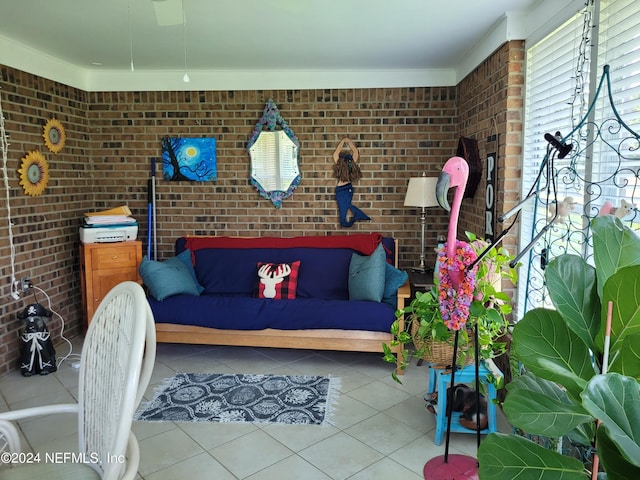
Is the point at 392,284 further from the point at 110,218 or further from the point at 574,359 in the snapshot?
the point at 574,359

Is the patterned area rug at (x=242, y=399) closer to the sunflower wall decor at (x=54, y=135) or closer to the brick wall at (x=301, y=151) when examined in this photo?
the brick wall at (x=301, y=151)

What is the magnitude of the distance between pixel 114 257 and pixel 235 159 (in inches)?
53.5

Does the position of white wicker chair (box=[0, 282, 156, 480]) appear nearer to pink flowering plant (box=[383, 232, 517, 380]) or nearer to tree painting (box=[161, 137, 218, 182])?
pink flowering plant (box=[383, 232, 517, 380])

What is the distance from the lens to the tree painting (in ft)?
14.7

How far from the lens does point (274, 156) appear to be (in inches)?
175

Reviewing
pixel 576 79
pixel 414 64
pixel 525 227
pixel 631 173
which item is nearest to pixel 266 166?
pixel 414 64

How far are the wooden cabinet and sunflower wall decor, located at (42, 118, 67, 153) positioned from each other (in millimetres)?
833

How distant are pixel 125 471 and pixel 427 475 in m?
1.55

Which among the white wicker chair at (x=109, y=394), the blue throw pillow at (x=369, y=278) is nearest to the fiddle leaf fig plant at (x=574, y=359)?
the white wicker chair at (x=109, y=394)

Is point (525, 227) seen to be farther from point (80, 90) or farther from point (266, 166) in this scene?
point (80, 90)

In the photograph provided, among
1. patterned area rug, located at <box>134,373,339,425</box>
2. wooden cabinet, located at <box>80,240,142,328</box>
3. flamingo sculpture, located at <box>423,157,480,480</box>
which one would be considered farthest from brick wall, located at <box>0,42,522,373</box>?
flamingo sculpture, located at <box>423,157,480,480</box>

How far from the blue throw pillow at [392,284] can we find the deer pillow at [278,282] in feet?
2.51

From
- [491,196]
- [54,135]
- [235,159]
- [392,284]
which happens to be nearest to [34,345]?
[54,135]

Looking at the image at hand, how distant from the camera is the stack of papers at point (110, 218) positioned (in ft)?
13.4
